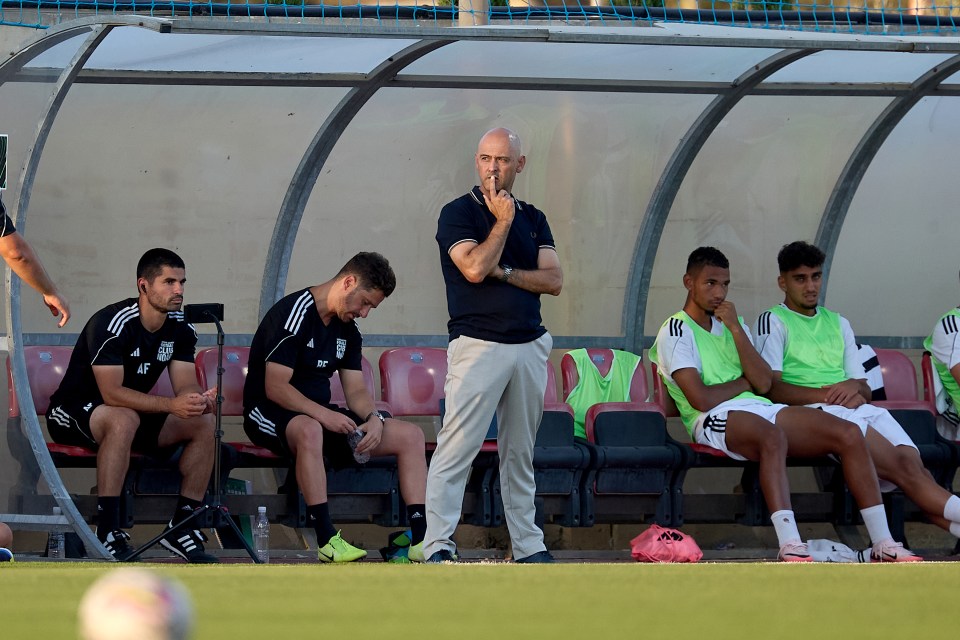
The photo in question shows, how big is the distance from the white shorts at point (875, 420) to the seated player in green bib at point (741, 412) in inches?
9.2

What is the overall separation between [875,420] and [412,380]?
95.4 inches

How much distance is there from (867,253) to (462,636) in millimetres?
6525

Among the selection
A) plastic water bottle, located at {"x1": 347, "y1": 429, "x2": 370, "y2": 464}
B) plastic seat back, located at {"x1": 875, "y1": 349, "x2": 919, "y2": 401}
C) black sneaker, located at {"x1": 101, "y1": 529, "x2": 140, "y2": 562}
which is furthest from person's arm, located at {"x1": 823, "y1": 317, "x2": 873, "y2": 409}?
black sneaker, located at {"x1": 101, "y1": 529, "x2": 140, "y2": 562}

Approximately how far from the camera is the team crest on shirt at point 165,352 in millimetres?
7164

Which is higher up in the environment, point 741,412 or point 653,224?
point 653,224

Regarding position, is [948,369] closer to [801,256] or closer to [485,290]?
[801,256]

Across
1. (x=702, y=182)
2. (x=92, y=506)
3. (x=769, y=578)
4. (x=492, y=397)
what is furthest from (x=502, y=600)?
(x=702, y=182)

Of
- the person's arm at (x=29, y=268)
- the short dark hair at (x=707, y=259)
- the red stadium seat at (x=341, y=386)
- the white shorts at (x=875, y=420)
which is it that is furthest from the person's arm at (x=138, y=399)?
the white shorts at (x=875, y=420)

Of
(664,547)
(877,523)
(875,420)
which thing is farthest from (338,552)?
(875,420)

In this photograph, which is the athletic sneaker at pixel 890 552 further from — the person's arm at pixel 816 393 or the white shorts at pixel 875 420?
the person's arm at pixel 816 393

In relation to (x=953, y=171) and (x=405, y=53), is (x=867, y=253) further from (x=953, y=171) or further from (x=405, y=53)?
(x=405, y=53)

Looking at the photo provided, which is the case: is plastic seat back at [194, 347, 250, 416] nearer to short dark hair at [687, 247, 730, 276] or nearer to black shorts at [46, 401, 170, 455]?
black shorts at [46, 401, 170, 455]

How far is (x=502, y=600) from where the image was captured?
12.2 feet

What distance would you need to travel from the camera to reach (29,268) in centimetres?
603
